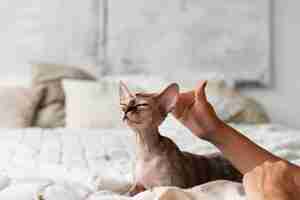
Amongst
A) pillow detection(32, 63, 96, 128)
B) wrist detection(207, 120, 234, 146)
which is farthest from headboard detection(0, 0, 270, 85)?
wrist detection(207, 120, 234, 146)

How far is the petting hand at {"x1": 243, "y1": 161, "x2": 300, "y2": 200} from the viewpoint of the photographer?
2.85ft

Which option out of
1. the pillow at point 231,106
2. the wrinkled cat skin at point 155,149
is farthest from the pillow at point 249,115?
the wrinkled cat skin at point 155,149

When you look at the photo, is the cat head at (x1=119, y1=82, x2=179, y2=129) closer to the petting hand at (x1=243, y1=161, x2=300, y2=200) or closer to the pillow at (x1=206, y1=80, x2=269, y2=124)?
the petting hand at (x1=243, y1=161, x2=300, y2=200)

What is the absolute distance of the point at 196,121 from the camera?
102cm

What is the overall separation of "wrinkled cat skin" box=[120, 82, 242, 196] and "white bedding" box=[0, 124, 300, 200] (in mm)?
80

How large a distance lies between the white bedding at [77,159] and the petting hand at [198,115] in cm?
12

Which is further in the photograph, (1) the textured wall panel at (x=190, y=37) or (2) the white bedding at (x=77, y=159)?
(1) the textured wall panel at (x=190, y=37)

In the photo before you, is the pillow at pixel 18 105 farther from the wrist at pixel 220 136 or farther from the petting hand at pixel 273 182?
the petting hand at pixel 273 182

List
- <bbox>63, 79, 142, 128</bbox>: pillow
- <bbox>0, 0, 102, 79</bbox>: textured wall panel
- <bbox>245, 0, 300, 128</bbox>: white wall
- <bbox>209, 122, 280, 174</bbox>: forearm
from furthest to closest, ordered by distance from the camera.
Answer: <bbox>245, 0, 300, 128</bbox>: white wall → <bbox>0, 0, 102, 79</bbox>: textured wall panel → <bbox>63, 79, 142, 128</bbox>: pillow → <bbox>209, 122, 280, 174</bbox>: forearm

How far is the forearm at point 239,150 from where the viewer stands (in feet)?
3.34

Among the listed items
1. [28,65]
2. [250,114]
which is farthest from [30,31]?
[250,114]

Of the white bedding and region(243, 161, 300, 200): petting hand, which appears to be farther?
the white bedding

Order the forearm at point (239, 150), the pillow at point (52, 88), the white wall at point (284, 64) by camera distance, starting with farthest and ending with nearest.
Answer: the white wall at point (284, 64) → the pillow at point (52, 88) → the forearm at point (239, 150)

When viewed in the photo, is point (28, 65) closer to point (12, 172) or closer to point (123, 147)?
point (123, 147)
